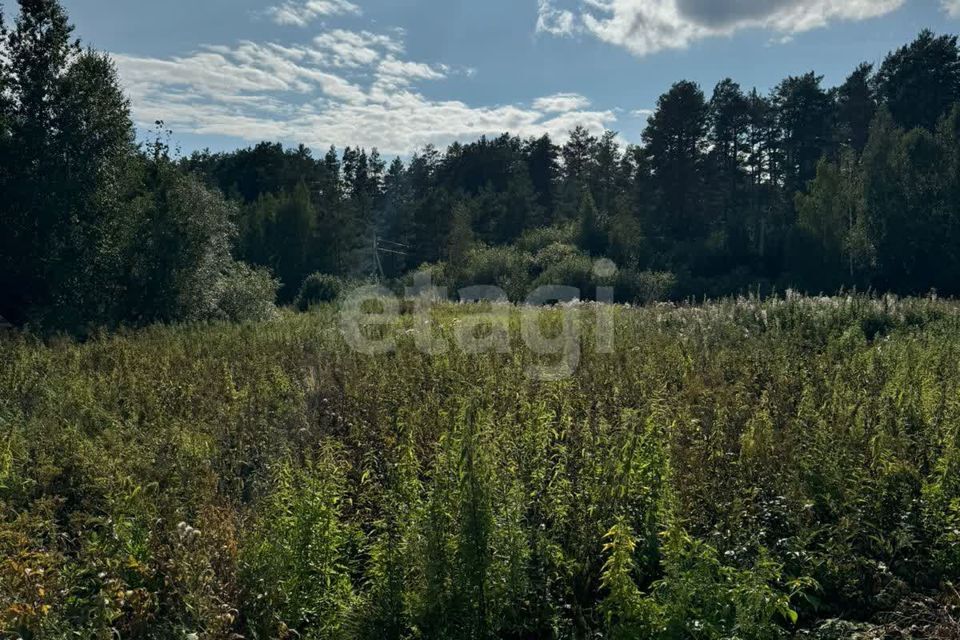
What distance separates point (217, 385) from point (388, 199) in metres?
53.3

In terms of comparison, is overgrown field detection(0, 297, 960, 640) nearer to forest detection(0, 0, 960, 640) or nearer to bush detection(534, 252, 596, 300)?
forest detection(0, 0, 960, 640)

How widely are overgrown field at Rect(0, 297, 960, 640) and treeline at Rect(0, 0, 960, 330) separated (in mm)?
10214

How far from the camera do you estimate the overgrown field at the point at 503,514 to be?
3021 millimetres

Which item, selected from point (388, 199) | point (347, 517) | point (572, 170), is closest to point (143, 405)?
point (347, 517)

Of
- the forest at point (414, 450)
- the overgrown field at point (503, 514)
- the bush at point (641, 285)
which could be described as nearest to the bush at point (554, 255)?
the bush at point (641, 285)

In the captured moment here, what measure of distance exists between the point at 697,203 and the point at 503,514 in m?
37.8

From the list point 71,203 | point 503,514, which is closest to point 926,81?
point 71,203

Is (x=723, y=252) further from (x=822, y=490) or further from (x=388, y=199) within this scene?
(x=388, y=199)

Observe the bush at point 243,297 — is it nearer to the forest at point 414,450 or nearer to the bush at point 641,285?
the forest at point 414,450

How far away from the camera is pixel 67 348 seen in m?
10.1

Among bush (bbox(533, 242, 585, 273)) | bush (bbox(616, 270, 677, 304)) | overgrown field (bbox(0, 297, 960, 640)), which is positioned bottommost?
overgrown field (bbox(0, 297, 960, 640))

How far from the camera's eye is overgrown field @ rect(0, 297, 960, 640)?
3.02 metres

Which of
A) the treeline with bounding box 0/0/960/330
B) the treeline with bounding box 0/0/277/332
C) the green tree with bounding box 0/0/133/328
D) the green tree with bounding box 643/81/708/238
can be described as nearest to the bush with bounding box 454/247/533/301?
the treeline with bounding box 0/0/960/330

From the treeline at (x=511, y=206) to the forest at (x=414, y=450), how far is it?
12 cm
